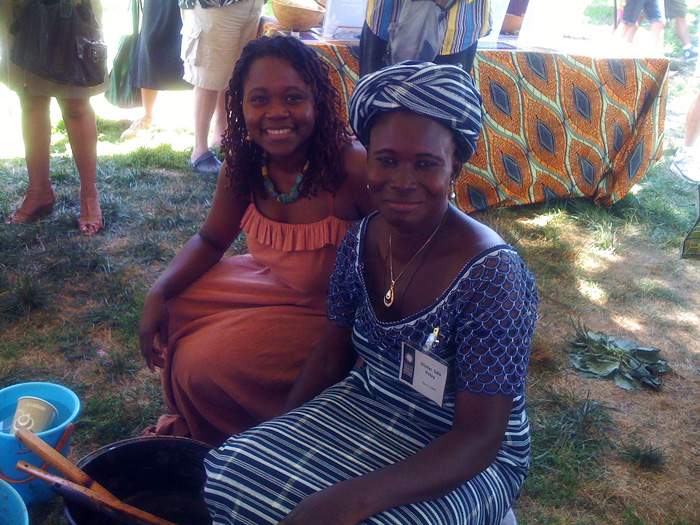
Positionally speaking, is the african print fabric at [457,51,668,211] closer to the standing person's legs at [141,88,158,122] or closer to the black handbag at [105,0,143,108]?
the standing person's legs at [141,88,158,122]

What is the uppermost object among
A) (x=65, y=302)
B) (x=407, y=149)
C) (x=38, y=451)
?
(x=407, y=149)

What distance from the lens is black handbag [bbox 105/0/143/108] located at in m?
5.41

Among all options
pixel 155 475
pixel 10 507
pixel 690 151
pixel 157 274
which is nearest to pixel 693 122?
pixel 690 151

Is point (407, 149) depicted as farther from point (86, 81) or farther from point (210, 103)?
point (210, 103)

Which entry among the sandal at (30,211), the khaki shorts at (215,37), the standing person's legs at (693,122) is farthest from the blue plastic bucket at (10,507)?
the standing person's legs at (693,122)

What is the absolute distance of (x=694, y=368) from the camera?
303cm

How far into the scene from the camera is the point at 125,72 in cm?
552

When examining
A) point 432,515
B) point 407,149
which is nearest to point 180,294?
point 407,149

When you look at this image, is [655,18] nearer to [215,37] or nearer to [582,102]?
[582,102]

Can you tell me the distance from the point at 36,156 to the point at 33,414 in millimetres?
2305

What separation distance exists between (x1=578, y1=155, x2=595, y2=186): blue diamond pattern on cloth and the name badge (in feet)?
11.4

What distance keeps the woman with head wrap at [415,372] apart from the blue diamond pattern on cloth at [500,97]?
2.75 meters

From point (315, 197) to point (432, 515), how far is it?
107 centimetres

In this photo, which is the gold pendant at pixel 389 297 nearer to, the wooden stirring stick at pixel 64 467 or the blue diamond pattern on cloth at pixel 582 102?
the wooden stirring stick at pixel 64 467
